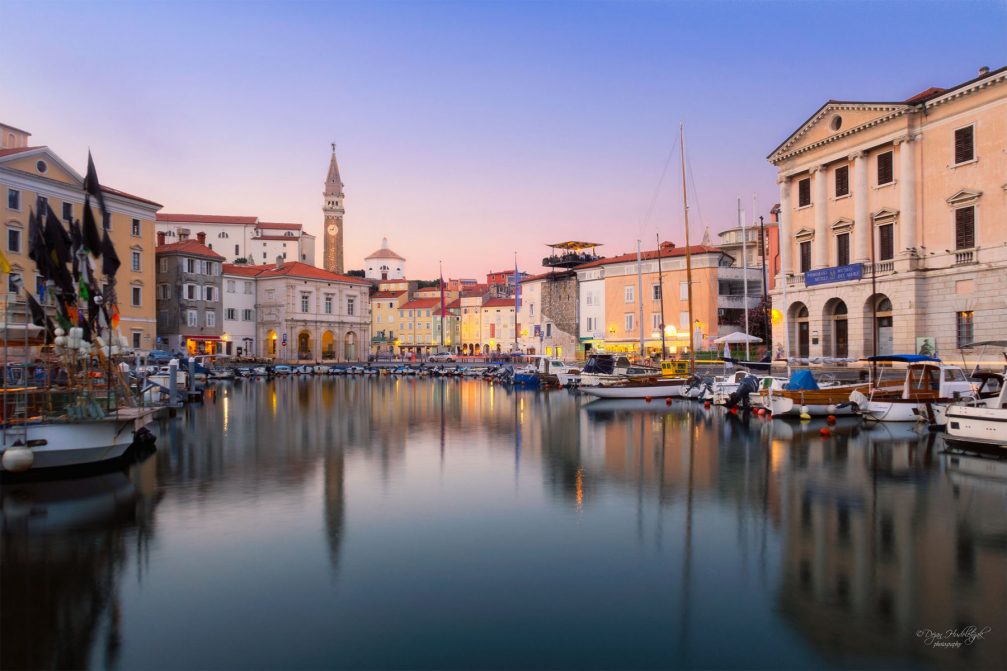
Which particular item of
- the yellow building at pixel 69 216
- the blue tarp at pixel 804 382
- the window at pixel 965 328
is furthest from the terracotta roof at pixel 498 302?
the blue tarp at pixel 804 382

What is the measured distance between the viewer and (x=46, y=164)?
45812 millimetres

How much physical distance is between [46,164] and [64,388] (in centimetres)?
3772

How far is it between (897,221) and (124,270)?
174 ft

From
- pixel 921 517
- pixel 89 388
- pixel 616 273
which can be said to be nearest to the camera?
pixel 921 517

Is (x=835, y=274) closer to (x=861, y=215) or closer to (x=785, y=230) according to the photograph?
(x=861, y=215)

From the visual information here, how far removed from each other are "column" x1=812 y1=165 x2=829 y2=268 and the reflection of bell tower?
253 feet

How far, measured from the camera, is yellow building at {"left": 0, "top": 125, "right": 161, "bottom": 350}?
4369 cm

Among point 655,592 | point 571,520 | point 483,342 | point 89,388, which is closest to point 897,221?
point 571,520

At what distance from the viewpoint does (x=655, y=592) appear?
862 cm

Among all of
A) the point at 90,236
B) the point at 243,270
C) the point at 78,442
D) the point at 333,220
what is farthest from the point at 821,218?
the point at 333,220

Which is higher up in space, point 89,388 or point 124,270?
point 124,270

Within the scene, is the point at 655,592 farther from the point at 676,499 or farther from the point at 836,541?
the point at 676,499
